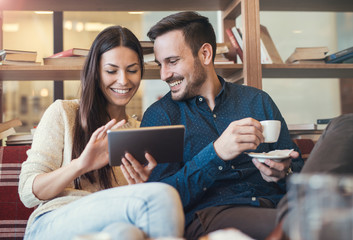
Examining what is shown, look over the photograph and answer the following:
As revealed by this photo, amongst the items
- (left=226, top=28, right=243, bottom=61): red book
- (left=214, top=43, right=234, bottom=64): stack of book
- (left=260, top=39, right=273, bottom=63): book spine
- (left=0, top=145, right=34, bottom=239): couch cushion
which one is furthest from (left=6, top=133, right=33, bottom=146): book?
(left=260, top=39, right=273, bottom=63): book spine

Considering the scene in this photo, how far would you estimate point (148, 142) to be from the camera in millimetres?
1144

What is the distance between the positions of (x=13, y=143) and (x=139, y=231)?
1.22 m

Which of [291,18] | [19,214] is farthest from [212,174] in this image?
[291,18]

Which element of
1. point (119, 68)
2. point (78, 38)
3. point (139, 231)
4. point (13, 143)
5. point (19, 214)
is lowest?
point (19, 214)

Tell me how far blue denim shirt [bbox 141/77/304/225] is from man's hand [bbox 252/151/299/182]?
0.07m

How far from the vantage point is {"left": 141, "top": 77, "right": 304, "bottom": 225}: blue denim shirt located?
1.31 m

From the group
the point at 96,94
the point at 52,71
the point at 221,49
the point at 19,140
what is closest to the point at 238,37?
the point at 221,49

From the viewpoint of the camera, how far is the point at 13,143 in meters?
1.86

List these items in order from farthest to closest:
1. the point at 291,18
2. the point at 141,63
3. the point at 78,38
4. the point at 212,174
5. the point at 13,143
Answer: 1. the point at 291,18
2. the point at 78,38
3. the point at 13,143
4. the point at 141,63
5. the point at 212,174

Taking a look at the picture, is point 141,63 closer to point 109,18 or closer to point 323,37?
point 109,18

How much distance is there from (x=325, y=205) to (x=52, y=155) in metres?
1.06

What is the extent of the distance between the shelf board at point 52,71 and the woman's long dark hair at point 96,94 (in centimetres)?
31

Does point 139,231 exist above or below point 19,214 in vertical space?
above

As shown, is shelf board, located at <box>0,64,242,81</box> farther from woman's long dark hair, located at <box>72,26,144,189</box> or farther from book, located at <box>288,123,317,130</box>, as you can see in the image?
book, located at <box>288,123,317,130</box>
